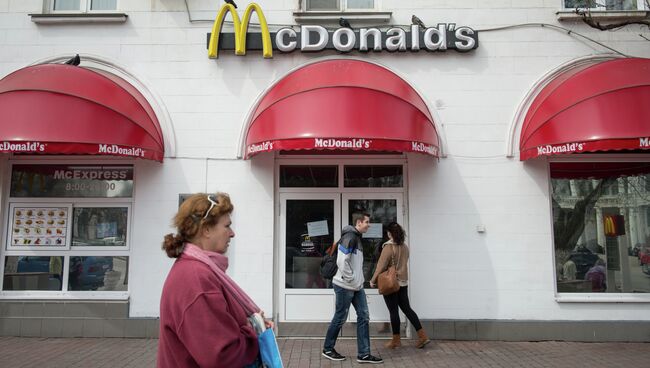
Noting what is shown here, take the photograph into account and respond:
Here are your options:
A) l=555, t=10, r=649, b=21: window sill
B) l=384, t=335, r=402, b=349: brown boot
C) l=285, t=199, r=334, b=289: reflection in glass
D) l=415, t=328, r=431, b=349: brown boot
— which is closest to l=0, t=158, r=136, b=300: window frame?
l=285, t=199, r=334, b=289: reflection in glass

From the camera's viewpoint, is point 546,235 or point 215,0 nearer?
point 546,235

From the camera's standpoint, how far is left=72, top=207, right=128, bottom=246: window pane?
24.2ft

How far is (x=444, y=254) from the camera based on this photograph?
7.05 m

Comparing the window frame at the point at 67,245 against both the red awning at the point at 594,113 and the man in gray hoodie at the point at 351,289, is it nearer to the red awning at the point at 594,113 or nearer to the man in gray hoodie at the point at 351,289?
the man in gray hoodie at the point at 351,289

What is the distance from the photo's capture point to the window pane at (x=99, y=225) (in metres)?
7.36

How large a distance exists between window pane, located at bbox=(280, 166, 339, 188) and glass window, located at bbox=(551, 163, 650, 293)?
3.62 metres

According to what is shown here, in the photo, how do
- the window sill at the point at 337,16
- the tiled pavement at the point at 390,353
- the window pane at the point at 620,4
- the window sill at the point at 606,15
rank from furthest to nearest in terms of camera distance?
the window pane at the point at 620,4 → the window sill at the point at 337,16 → the window sill at the point at 606,15 → the tiled pavement at the point at 390,353

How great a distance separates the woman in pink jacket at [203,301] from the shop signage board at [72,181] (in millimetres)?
5853

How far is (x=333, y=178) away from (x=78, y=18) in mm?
5099

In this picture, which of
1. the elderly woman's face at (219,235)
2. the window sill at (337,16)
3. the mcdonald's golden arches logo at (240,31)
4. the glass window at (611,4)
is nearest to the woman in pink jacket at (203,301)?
the elderly woman's face at (219,235)

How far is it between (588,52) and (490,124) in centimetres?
208

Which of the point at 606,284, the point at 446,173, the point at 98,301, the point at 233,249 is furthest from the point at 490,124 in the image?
the point at 98,301

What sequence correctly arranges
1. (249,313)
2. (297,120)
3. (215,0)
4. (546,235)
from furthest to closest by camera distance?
(215,0) < (546,235) < (297,120) < (249,313)

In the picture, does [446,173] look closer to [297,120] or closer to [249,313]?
[297,120]
